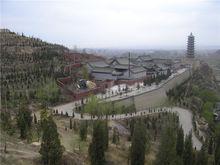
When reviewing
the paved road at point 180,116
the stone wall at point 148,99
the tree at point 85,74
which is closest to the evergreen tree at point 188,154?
the paved road at point 180,116

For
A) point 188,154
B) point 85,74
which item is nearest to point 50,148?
point 188,154

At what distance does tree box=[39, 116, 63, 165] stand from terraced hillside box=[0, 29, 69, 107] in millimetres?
17151

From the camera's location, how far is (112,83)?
60.0m

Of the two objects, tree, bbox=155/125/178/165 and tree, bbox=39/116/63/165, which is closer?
tree, bbox=39/116/63/165

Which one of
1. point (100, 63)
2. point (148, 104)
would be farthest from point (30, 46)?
point (148, 104)

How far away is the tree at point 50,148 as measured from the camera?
2220 cm

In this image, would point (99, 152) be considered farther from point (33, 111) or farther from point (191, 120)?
point (191, 120)

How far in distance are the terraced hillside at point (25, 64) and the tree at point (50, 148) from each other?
17.2 m

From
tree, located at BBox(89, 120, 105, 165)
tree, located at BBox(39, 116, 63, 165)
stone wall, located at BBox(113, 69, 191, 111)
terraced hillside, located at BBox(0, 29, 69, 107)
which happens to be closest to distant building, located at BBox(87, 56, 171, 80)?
stone wall, located at BBox(113, 69, 191, 111)

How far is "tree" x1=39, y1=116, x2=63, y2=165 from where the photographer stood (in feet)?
72.8

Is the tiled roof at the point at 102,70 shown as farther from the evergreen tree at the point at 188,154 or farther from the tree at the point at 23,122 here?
the evergreen tree at the point at 188,154

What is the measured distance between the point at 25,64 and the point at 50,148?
113 feet

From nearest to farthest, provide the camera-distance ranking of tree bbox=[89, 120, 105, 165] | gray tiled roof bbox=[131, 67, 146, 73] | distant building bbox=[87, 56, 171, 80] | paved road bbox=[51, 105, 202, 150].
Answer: tree bbox=[89, 120, 105, 165]
paved road bbox=[51, 105, 202, 150]
distant building bbox=[87, 56, 171, 80]
gray tiled roof bbox=[131, 67, 146, 73]

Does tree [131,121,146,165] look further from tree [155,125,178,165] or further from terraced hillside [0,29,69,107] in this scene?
terraced hillside [0,29,69,107]
